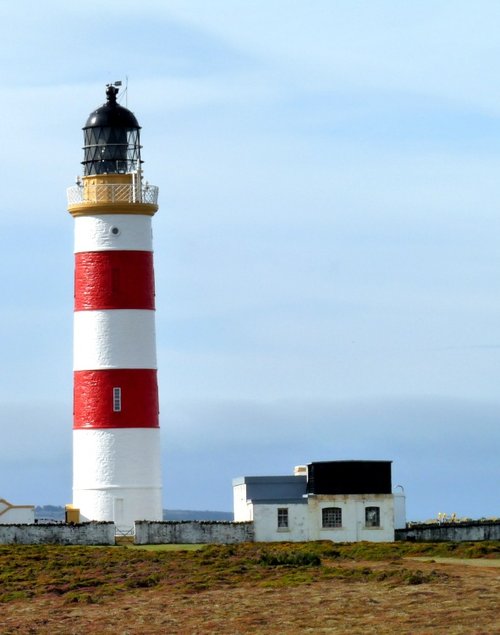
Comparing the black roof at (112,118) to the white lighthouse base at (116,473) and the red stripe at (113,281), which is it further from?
the white lighthouse base at (116,473)

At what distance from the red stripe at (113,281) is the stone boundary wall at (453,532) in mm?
11737

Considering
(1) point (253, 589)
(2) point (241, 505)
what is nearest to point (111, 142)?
(2) point (241, 505)

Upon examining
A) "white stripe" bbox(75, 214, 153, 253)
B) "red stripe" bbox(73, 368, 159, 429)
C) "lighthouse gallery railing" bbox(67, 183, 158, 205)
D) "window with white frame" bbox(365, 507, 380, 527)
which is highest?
"lighthouse gallery railing" bbox(67, 183, 158, 205)

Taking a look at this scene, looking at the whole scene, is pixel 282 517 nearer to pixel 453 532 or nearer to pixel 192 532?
pixel 192 532

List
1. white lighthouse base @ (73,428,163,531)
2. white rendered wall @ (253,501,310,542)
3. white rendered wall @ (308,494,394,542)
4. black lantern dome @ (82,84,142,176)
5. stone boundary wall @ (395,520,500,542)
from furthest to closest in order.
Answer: black lantern dome @ (82,84,142,176) → stone boundary wall @ (395,520,500,542) → white lighthouse base @ (73,428,163,531) → white rendered wall @ (308,494,394,542) → white rendered wall @ (253,501,310,542)

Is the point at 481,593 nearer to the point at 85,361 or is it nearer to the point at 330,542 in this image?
the point at 330,542

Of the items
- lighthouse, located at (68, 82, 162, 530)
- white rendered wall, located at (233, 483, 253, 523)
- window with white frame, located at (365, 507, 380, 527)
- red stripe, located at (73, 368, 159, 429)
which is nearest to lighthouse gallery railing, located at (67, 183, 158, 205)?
lighthouse, located at (68, 82, 162, 530)

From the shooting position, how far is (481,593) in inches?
1625

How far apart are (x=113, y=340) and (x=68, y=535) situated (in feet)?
21.8

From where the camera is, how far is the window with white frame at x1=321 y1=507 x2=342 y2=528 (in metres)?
56.4

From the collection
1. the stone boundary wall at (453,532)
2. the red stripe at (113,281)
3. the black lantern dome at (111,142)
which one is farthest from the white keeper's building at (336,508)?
the black lantern dome at (111,142)

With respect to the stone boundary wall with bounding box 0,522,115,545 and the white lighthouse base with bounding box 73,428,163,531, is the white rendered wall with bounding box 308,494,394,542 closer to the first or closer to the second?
the white lighthouse base with bounding box 73,428,163,531

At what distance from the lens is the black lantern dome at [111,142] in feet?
195

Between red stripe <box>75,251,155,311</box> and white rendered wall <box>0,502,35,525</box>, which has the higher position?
red stripe <box>75,251,155,311</box>
